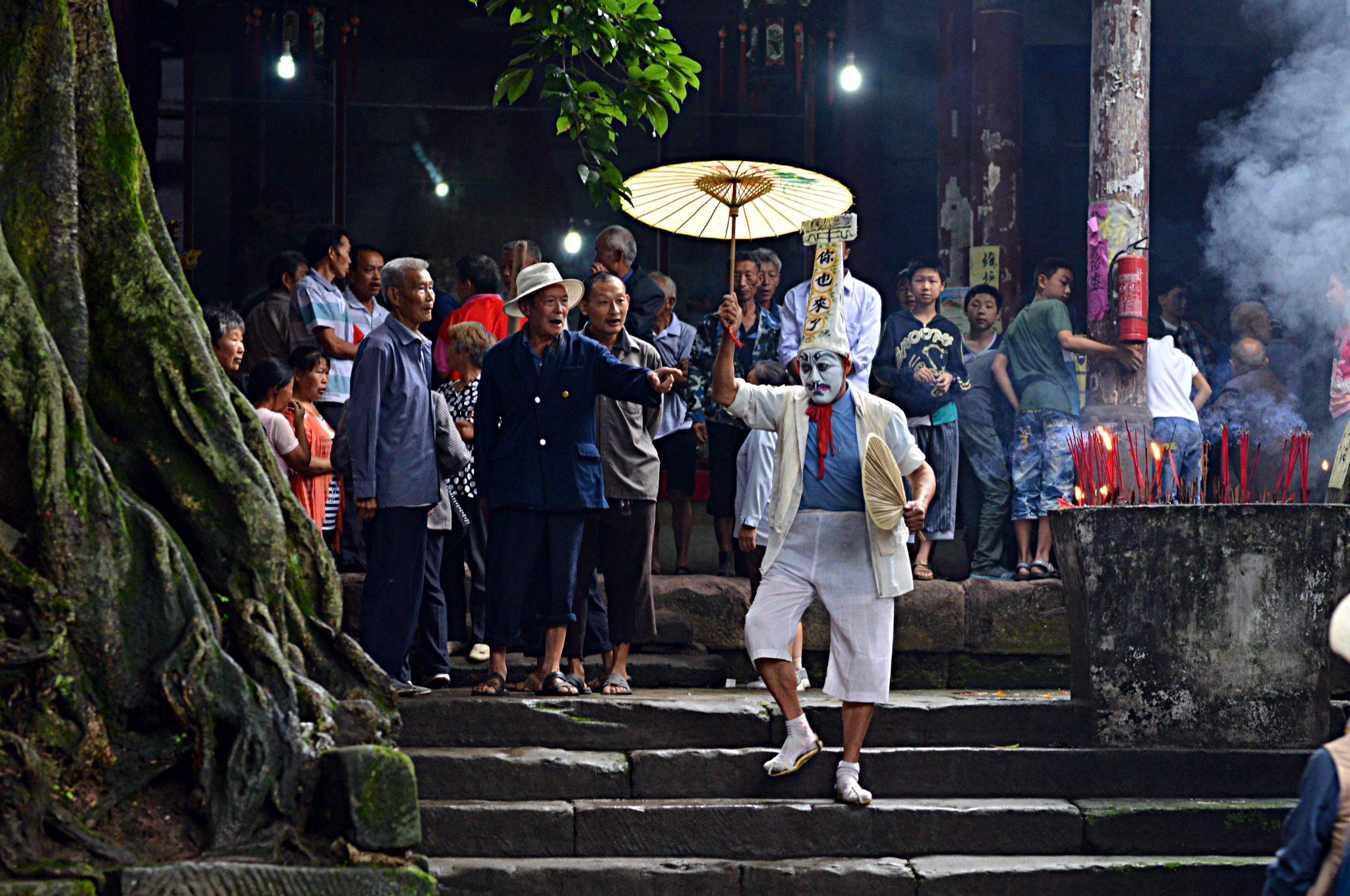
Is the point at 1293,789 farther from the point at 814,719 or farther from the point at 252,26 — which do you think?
the point at 252,26

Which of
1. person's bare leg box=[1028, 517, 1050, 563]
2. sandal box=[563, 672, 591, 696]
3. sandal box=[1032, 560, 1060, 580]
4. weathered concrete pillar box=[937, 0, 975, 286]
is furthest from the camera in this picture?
weathered concrete pillar box=[937, 0, 975, 286]

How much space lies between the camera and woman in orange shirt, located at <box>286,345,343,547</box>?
685 centimetres

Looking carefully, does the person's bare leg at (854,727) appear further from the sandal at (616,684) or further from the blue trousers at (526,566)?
the blue trousers at (526,566)

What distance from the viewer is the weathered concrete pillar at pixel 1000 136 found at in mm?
10234

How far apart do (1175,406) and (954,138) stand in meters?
3.54

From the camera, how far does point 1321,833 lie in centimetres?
314

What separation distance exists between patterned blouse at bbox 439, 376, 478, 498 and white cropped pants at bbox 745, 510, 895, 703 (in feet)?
6.24

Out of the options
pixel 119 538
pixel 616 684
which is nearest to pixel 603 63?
pixel 119 538

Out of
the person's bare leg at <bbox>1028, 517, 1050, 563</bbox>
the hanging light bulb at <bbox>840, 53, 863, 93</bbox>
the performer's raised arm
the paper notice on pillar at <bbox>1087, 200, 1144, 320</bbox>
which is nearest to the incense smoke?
the paper notice on pillar at <bbox>1087, 200, 1144, 320</bbox>

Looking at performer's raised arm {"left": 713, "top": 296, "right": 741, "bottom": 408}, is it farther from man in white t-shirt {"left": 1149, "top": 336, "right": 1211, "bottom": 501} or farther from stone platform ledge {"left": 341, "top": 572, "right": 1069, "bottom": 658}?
man in white t-shirt {"left": 1149, "top": 336, "right": 1211, "bottom": 501}

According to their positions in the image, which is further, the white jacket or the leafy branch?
the white jacket

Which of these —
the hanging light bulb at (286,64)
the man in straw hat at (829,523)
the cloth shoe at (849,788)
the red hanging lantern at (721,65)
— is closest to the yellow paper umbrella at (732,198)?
the man in straw hat at (829,523)

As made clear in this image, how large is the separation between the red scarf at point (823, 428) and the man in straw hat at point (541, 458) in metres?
0.70

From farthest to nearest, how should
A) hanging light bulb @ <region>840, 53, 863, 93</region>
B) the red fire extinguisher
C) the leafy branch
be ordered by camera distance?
1. hanging light bulb @ <region>840, 53, 863, 93</region>
2. the red fire extinguisher
3. the leafy branch
